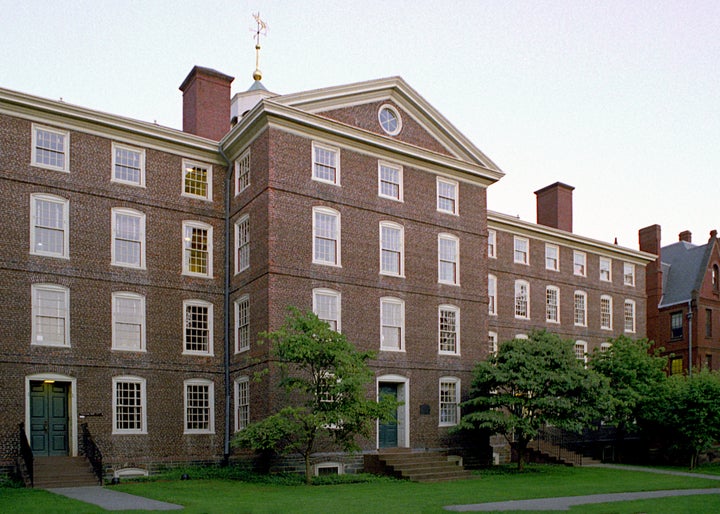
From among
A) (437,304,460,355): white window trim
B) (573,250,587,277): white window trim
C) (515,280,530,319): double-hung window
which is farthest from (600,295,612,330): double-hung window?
(437,304,460,355): white window trim

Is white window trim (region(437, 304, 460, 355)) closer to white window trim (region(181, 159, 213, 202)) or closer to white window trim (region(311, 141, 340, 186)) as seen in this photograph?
white window trim (region(311, 141, 340, 186))

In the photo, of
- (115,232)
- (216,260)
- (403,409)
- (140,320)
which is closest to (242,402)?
(140,320)

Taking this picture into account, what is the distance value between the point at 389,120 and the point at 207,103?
7.00 metres

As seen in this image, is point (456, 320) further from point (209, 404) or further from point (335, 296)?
point (209, 404)

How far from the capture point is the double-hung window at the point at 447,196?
30766 mm

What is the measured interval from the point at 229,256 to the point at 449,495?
12256mm

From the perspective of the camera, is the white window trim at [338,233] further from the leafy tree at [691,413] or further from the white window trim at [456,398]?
the leafy tree at [691,413]

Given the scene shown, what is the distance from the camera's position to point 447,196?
31.0 metres

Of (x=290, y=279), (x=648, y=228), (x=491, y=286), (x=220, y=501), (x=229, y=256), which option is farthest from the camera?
(x=648, y=228)

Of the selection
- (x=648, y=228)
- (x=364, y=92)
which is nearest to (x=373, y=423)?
(x=364, y=92)

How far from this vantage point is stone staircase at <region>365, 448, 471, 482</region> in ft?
82.2

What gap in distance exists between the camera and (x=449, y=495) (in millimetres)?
20297

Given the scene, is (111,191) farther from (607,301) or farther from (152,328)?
(607,301)

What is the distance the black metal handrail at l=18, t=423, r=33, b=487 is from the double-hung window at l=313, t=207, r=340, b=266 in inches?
400
